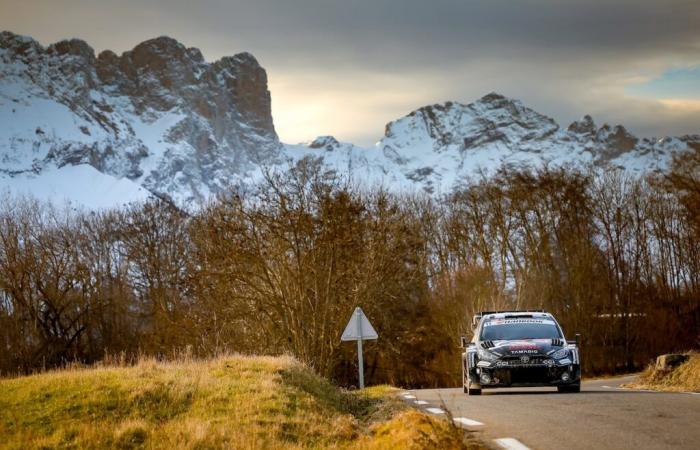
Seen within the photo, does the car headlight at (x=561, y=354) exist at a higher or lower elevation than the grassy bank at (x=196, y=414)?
Result: higher

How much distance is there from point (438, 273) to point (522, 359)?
136 feet

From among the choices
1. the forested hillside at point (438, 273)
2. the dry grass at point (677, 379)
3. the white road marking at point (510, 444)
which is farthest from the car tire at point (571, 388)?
the forested hillside at point (438, 273)

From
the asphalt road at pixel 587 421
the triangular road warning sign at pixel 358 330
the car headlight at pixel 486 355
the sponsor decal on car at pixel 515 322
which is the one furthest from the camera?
the triangular road warning sign at pixel 358 330

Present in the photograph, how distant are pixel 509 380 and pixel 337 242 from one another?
16893mm

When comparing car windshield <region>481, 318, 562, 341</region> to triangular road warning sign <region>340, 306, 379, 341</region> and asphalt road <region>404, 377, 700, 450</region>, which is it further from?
triangular road warning sign <region>340, 306, 379, 341</region>

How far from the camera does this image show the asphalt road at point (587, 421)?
9516mm

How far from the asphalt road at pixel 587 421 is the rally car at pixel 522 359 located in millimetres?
1588

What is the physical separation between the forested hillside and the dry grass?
636 inches

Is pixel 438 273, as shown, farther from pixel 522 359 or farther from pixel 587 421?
pixel 587 421

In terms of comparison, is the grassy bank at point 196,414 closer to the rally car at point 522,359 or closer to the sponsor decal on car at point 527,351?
the rally car at point 522,359

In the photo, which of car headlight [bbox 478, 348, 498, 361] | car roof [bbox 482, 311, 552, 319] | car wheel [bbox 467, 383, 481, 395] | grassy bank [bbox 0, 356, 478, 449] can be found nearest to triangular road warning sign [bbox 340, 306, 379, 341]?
car roof [bbox 482, 311, 552, 319]

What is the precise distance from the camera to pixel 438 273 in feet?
196

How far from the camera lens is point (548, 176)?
59.3 m

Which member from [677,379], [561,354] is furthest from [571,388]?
[677,379]
